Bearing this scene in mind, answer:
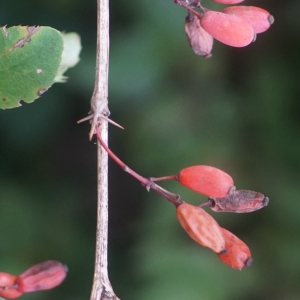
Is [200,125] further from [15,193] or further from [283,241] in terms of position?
[15,193]

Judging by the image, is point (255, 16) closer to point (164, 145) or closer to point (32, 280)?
point (32, 280)

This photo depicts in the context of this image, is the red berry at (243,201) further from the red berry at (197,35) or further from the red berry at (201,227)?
the red berry at (197,35)

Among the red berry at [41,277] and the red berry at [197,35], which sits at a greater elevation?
the red berry at [197,35]

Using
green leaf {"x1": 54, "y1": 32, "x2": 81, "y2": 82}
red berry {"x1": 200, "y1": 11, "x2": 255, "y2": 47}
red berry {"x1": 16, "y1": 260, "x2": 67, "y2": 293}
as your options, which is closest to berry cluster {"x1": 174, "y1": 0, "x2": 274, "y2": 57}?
red berry {"x1": 200, "y1": 11, "x2": 255, "y2": 47}

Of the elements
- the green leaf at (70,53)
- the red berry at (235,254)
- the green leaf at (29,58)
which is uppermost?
the green leaf at (29,58)

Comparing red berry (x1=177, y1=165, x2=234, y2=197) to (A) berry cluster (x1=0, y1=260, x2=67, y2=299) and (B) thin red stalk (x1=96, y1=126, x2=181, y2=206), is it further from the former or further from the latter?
(A) berry cluster (x1=0, y1=260, x2=67, y2=299)

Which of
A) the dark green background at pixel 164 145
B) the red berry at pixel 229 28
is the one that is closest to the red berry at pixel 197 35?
the red berry at pixel 229 28
